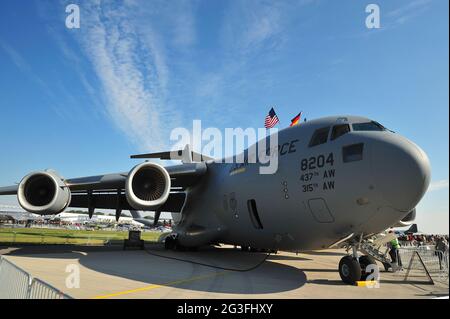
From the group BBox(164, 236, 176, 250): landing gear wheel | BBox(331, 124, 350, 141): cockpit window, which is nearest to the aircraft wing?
BBox(164, 236, 176, 250): landing gear wheel

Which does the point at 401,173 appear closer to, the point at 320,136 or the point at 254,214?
the point at 320,136

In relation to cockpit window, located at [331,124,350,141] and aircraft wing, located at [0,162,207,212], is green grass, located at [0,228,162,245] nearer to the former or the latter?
aircraft wing, located at [0,162,207,212]

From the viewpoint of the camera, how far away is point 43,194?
13.1 m

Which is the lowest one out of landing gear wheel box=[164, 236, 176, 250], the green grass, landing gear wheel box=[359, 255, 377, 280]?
the green grass

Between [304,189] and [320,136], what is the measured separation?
142 cm

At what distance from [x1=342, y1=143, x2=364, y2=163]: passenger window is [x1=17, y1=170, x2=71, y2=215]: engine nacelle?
10009mm

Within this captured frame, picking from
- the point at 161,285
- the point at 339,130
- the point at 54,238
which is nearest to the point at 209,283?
the point at 161,285

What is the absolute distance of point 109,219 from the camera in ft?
328

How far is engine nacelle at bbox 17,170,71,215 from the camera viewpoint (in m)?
11.7

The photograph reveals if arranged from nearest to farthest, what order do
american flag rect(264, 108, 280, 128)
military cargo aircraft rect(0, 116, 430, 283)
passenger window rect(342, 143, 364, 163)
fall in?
military cargo aircraft rect(0, 116, 430, 283) → passenger window rect(342, 143, 364, 163) → american flag rect(264, 108, 280, 128)
